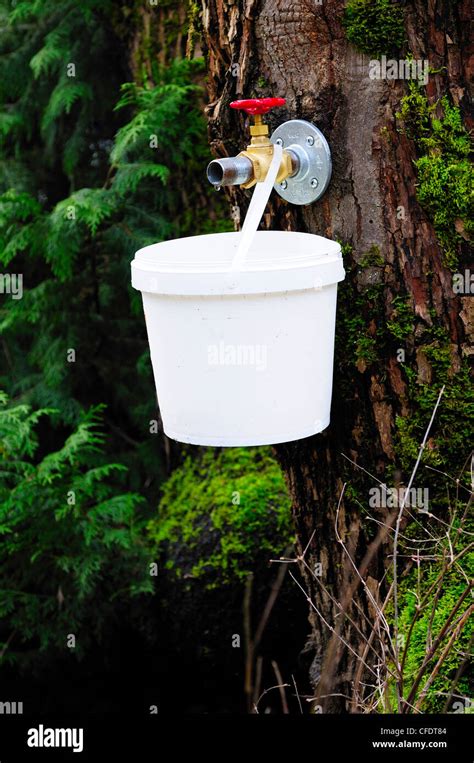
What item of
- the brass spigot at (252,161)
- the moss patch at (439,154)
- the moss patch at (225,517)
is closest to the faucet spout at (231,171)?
the brass spigot at (252,161)

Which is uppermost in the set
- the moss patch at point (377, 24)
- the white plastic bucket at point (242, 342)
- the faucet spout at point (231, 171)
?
the moss patch at point (377, 24)

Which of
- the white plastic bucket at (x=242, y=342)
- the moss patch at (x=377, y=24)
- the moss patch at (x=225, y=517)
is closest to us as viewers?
the white plastic bucket at (x=242, y=342)

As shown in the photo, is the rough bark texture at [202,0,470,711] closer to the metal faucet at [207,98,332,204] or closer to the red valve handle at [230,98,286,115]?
the metal faucet at [207,98,332,204]

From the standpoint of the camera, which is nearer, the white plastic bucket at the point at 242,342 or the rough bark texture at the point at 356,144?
the white plastic bucket at the point at 242,342

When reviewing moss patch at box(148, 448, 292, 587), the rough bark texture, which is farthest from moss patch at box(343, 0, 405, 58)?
moss patch at box(148, 448, 292, 587)

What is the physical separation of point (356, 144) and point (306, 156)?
0.12m

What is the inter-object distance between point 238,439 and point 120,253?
6.25 feet

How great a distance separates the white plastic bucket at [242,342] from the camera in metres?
1.73

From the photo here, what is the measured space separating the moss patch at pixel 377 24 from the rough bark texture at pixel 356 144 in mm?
30

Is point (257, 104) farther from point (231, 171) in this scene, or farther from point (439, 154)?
point (439, 154)

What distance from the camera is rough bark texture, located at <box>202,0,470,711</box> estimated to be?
2039 millimetres

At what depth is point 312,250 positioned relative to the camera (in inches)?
81.7

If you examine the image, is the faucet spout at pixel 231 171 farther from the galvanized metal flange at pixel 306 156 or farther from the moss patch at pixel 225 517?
the moss patch at pixel 225 517

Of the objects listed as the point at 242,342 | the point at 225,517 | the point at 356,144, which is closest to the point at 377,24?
the point at 356,144
